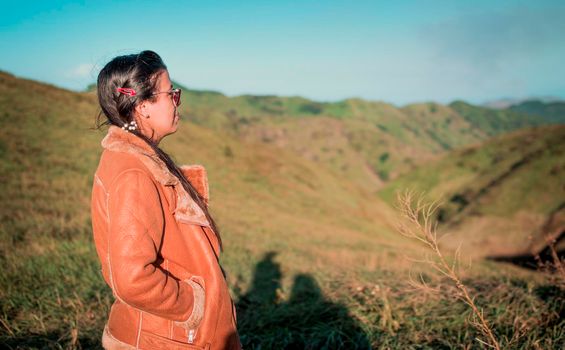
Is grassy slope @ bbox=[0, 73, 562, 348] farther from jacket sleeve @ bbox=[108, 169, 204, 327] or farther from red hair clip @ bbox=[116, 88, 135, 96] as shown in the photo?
red hair clip @ bbox=[116, 88, 135, 96]

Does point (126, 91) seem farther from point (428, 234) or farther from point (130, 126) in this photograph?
point (428, 234)

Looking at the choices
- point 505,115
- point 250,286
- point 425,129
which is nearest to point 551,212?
point 250,286

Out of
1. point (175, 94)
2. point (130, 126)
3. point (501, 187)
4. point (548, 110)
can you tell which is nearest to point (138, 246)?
point (130, 126)

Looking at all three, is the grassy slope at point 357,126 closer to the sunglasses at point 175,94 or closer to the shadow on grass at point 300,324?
the shadow on grass at point 300,324

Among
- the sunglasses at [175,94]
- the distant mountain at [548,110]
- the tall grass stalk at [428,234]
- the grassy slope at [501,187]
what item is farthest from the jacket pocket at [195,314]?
the distant mountain at [548,110]

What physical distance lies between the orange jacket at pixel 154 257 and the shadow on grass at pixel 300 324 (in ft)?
6.47

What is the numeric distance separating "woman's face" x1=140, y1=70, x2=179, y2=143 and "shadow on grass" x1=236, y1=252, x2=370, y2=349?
2.53 meters

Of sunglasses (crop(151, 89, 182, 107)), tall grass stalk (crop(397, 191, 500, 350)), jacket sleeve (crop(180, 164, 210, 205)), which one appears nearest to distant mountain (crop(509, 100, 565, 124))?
tall grass stalk (crop(397, 191, 500, 350))

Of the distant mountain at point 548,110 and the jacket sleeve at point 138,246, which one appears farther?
the distant mountain at point 548,110

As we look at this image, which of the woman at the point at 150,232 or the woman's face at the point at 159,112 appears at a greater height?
the woman's face at the point at 159,112

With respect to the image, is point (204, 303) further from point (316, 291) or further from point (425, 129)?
point (425, 129)

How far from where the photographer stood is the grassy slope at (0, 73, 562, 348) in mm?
3717

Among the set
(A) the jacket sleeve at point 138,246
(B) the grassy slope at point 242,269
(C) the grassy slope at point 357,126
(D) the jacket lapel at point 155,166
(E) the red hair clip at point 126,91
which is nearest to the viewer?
(A) the jacket sleeve at point 138,246

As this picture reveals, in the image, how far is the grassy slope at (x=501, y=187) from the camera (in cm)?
2847
